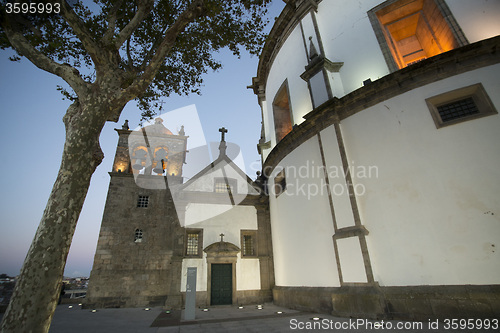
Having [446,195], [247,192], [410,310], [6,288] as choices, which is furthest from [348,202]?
[6,288]

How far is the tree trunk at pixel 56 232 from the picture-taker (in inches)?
138

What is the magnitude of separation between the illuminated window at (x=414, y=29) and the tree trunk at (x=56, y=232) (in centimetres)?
929

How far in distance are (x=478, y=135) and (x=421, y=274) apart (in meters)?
3.79

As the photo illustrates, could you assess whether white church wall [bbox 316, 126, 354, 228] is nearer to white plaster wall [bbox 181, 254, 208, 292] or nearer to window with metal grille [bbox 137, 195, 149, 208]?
white plaster wall [bbox 181, 254, 208, 292]

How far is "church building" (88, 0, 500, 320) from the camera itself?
227 inches

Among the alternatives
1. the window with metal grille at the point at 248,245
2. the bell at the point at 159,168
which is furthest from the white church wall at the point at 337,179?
the bell at the point at 159,168

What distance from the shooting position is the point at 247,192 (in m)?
14.9

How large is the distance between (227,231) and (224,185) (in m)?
2.99

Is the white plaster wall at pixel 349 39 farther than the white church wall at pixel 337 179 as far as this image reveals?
No

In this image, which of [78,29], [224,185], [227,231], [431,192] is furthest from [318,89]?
[227,231]

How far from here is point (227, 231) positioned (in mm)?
13203

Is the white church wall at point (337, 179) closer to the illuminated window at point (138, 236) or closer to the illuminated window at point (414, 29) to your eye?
the illuminated window at point (414, 29)

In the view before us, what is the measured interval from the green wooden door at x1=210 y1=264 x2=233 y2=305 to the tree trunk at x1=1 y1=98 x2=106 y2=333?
9213 millimetres

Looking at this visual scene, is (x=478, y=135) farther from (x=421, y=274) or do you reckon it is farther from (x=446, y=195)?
(x=421, y=274)
